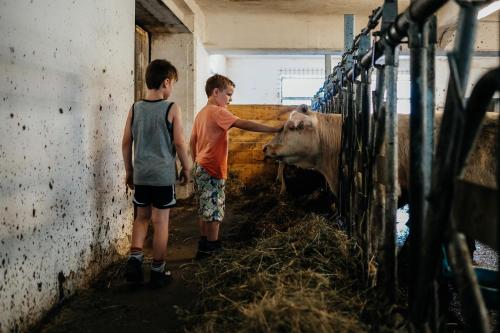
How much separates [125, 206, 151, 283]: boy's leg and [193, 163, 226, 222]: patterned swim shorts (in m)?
0.65

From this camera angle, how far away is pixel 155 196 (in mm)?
3324

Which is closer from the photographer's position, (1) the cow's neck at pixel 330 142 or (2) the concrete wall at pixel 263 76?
(1) the cow's neck at pixel 330 142

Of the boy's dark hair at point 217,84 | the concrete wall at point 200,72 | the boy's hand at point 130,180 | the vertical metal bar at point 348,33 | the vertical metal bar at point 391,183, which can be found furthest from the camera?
the concrete wall at point 200,72

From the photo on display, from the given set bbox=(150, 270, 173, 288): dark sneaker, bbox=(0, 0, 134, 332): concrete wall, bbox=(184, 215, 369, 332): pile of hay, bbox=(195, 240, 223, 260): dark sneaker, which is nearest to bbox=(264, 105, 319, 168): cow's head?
bbox=(195, 240, 223, 260): dark sneaker

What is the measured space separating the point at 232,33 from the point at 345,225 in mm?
6490

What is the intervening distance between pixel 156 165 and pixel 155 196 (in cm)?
24

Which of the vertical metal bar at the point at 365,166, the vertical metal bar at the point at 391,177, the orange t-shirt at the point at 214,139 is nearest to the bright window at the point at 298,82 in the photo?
the orange t-shirt at the point at 214,139

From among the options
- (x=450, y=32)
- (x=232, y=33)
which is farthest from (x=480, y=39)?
(x=232, y=33)

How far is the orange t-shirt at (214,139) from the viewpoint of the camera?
4.00 m

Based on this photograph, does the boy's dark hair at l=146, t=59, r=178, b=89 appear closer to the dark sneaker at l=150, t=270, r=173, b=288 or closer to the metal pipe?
the dark sneaker at l=150, t=270, r=173, b=288

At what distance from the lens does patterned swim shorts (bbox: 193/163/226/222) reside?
397 centimetres

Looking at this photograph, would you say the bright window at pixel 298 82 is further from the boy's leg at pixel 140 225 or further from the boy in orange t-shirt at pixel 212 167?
the boy's leg at pixel 140 225

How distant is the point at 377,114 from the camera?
93.0 inches

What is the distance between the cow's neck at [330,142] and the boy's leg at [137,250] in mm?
1867
